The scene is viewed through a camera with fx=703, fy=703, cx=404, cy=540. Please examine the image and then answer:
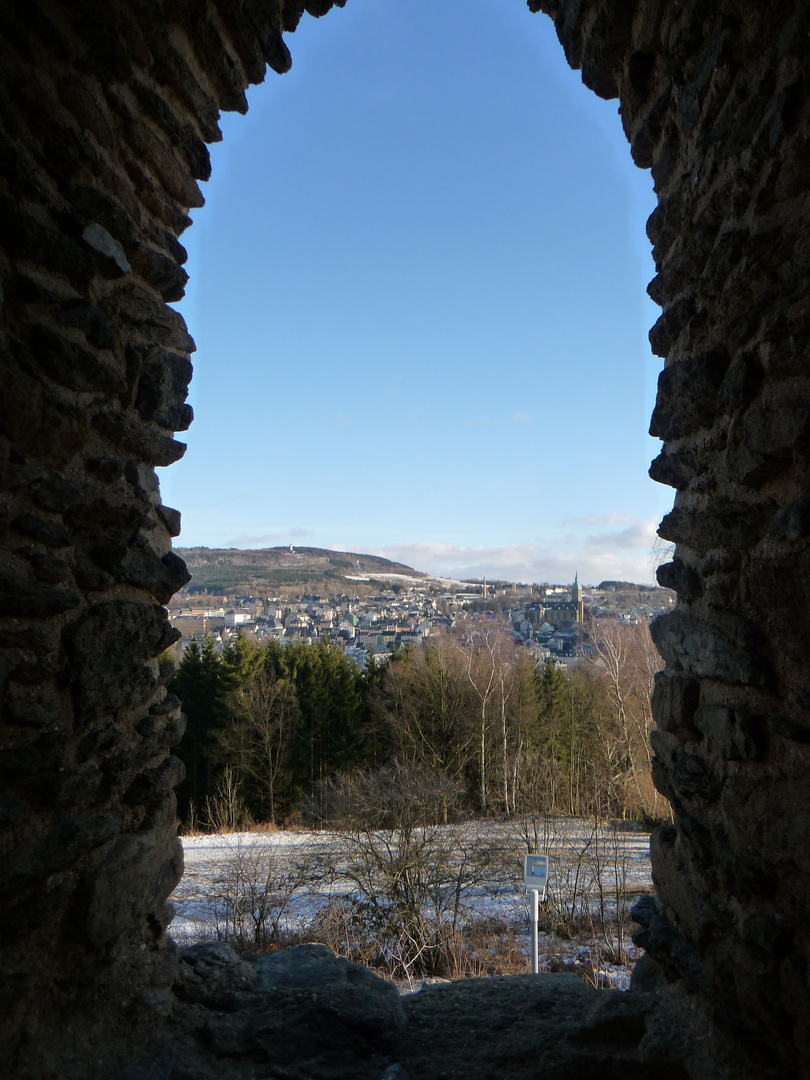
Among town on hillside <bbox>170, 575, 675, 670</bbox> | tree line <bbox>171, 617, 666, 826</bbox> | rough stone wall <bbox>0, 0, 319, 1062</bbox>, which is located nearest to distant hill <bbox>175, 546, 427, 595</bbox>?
town on hillside <bbox>170, 575, 675, 670</bbox>

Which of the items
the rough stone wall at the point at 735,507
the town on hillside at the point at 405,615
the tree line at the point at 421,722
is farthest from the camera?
the town on hillside at the point at 405,615

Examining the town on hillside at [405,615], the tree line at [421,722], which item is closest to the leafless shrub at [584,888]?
the tree line at [421,722]

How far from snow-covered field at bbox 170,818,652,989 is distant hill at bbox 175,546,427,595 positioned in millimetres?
28893

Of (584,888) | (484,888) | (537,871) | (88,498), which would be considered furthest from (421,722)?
(88,498)

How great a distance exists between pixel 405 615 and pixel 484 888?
112 feet

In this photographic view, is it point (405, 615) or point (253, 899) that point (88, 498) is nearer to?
point (253, 899)

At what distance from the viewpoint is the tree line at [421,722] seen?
1850 centimetres

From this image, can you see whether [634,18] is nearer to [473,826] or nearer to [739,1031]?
[739,1031]

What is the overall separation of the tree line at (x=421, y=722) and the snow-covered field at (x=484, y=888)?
341cm

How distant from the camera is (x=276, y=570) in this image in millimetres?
59438

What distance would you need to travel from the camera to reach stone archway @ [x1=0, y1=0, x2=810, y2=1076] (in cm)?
156

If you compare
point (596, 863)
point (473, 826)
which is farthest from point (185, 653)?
point (596, 863)

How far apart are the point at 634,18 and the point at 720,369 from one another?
4.18 ft

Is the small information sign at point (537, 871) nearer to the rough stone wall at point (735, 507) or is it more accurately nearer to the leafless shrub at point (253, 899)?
the leafless shrub at point (253, 899)
